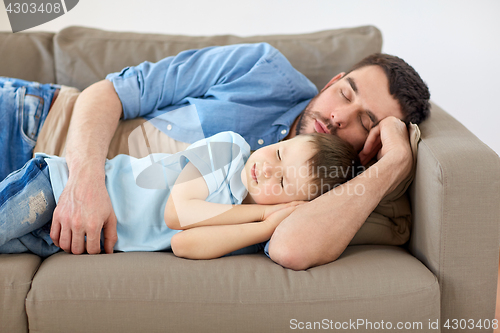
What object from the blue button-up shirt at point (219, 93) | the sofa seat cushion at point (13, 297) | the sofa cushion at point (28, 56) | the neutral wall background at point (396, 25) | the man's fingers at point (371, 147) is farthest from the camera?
the neutral wall background at point (396, 25)

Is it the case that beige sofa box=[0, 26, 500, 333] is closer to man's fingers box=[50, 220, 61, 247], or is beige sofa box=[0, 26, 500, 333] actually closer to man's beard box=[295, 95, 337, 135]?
man's fingers box=[50, 220, 61, 247]

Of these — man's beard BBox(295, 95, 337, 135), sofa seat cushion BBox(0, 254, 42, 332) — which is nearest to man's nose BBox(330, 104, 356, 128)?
man's beard BBox(295, 95, 337, 135)

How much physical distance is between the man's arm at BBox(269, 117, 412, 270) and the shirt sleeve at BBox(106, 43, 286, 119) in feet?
2.19

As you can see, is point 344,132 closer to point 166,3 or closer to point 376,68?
point 376,68

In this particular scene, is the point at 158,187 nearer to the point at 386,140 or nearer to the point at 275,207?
the point at 275,207

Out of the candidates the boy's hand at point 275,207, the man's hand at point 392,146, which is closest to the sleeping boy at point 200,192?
the boy's hand at point 275,207

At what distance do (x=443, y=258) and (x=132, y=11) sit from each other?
2154 millimetres

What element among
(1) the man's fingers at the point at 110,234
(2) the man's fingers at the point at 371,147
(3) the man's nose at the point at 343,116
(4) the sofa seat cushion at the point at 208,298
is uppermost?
(3) the man's nose at the point at 343,116

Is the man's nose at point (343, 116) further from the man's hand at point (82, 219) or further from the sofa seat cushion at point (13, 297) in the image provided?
the sofa seat cushion at point (13, 297)

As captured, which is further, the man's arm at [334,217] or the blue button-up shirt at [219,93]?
the blue button-up shirt at [219,93]

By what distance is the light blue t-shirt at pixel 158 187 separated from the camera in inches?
41.7

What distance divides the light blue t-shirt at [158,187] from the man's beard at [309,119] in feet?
1.12

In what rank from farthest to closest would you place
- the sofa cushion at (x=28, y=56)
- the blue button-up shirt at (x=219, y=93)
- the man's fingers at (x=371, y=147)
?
the sofa cushion at (x=28, y=56)
the blue button-up shirt at (x=219, y=93)
the man's fingers at (x=371, y=147)

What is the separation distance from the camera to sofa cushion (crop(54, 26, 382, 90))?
1.58 meters
